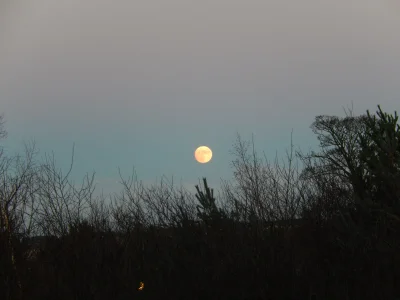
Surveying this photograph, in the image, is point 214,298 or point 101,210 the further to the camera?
point 101,210

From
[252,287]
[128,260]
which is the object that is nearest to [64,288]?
[128,260]

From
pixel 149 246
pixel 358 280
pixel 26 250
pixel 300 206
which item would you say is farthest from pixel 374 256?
pixel 26 250

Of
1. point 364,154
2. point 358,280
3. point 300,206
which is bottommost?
point 358,280

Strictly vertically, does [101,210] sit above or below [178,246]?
above

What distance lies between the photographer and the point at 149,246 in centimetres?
674

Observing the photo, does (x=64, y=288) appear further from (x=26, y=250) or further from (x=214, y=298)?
(x=214, y=298)

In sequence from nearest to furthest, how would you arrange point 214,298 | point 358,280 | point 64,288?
point 358,280, point 214,298, point 64,288

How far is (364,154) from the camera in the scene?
8.22m

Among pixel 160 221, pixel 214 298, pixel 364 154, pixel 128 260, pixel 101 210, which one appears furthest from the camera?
pixel 101 210

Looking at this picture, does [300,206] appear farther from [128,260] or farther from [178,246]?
Result: [128,260]

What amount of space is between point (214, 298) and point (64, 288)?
2063 mm

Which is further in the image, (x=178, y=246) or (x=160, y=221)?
(x=160, y=221)

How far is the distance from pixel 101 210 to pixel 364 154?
5.42 m

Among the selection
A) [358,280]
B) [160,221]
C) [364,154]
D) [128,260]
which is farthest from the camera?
[364,154]
